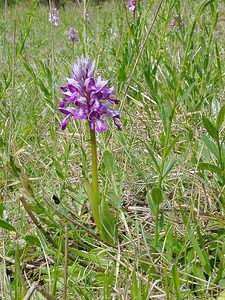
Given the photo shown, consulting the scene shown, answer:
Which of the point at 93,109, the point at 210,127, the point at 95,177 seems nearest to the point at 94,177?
the point at 95,177

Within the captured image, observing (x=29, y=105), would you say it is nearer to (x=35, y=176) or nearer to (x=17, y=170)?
(x=35, y=176)

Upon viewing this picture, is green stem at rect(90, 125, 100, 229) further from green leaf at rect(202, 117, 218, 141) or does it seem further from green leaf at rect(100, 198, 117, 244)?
green leaf at rect(202, 117, 218, 141)

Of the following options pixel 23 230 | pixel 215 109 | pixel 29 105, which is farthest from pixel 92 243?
pixel 29 105

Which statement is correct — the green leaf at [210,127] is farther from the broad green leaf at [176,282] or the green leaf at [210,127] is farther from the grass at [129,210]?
the broad green leaf at [176,282]

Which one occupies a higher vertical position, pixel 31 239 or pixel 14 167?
pixel 14 167

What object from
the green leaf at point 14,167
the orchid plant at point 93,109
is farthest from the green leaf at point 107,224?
the green leaf at point 14,167

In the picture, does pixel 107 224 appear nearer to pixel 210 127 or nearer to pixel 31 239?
pixel 31 239

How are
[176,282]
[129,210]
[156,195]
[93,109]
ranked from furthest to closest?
[129,210] → [93,109] → [156,195] → [176,282]

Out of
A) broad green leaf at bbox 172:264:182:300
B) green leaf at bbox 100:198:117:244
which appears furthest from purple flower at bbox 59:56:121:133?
broad green leaf at bbox 172:264:182:300
